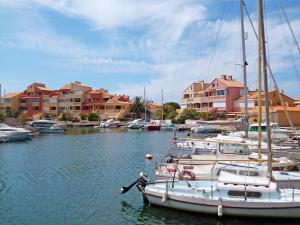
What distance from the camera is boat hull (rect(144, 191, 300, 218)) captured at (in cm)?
1986

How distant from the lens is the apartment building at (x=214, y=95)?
10794cm

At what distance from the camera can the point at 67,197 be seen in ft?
88.1

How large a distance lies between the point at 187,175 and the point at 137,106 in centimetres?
11772

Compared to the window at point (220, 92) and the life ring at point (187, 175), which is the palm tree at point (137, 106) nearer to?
the window at point (220, 92)

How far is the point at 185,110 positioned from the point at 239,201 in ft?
325

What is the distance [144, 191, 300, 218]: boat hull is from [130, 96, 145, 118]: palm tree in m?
121

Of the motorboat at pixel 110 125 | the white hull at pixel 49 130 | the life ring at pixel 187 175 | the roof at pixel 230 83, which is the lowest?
the life ring at pixel 187 175

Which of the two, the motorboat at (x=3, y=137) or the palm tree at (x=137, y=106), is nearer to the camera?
the motorboat at (x=3, y=137)

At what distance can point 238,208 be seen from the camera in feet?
66.3

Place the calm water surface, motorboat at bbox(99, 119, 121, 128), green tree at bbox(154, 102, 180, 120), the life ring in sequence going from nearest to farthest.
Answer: the calm water surface
the life ring
motorboat at bbox(99, 119, 121, 128)
green tree at bbox(154, 102, 180, 120)

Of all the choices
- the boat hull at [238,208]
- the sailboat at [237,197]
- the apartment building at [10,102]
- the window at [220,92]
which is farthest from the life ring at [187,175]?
the apartment building at [10,102]

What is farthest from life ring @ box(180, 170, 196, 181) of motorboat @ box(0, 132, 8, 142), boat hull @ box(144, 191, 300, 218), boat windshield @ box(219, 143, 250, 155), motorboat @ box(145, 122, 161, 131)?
motorboat @ box(145, 122, 161, 131)

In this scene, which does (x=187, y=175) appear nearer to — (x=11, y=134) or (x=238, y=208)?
(x=238, y=208)

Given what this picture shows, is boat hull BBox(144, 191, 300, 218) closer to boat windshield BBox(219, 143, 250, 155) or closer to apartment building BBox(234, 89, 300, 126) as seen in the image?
boat windshield BBox(219, 143, 250, 155)
